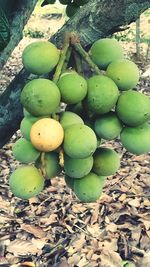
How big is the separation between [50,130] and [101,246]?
183 centimetres

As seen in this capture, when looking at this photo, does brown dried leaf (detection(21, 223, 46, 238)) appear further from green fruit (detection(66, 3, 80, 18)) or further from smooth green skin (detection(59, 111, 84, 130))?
smooth green skin (detection(59, 111, 84, 130))

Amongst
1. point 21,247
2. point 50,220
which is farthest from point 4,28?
point 50,220

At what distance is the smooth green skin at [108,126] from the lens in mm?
759

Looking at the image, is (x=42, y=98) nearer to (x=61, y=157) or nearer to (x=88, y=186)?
(x=61, y=157)

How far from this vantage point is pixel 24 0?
1.23 meters

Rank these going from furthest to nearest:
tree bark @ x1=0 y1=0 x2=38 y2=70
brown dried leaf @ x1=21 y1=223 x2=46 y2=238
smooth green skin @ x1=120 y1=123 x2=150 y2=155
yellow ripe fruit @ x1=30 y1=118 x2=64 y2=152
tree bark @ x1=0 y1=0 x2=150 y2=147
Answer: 1. brown dried leaf @ x1=21 y1=223 x2=46 y2=238
2. tree bark @ x1=0 y1=0 x2=38 y2=70
3. tree bark @ x1=0 y1=0 x2=150 y2=147
4. smooth green skin @ x1=120 y1=123 x2=150 y2=155
5. yellow ripe fruit @ x1=30 y1=118 x2=64 y2=152

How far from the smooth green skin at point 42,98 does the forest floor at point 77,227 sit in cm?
170

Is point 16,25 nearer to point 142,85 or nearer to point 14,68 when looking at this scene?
point 142,85

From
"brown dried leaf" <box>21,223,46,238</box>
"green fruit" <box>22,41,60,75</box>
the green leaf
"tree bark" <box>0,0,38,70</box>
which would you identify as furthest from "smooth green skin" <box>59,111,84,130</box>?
"brown dried leaf" <box>21,223,46,238</box>

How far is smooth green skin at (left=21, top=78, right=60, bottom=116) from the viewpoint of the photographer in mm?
707

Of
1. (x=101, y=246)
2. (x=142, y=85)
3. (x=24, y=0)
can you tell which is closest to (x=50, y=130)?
(x=24, y=0)

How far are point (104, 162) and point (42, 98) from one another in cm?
19

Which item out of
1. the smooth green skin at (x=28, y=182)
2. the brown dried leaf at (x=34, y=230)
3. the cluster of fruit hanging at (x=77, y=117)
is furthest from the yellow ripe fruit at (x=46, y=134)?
the brown dried leaf at (x=34, y=230)

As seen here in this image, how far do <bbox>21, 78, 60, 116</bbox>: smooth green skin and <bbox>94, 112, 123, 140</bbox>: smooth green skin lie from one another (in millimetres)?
90
